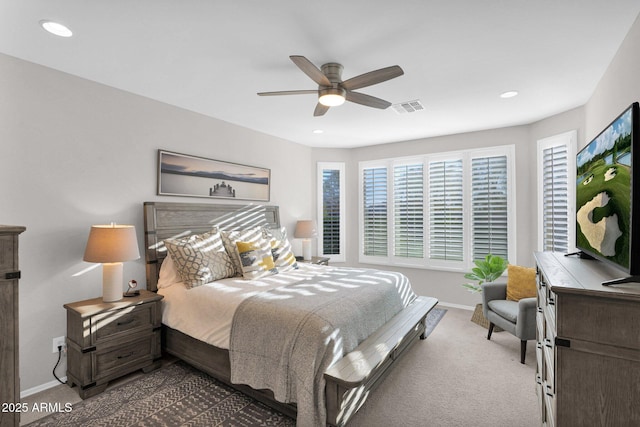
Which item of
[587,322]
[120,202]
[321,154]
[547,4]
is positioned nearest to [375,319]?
[587,322]

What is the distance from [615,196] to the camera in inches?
56.1

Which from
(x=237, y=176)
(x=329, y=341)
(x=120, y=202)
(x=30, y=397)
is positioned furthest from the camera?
(x=237, y=176)

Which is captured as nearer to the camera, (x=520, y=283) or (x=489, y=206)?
(x=520, y=283)

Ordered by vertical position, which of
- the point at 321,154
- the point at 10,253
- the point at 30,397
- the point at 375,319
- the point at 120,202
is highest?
the point at 321,154

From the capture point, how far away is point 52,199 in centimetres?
261

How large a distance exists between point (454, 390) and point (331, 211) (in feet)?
12.0

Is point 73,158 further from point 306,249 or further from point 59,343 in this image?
point 306,249

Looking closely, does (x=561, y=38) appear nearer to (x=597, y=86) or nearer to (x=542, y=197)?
(x=597, y=86)

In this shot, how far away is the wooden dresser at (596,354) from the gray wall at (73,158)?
162 centimetres

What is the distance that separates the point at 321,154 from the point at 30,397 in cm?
476

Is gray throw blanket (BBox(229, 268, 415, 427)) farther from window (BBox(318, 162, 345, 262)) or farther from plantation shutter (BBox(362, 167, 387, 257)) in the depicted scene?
window (BBox(318, 162, 345, 262))

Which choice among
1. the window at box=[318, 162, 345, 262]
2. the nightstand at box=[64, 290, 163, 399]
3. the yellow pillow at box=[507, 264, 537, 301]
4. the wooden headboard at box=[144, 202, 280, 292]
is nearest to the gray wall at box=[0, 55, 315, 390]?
the wooden headboard at box=[144, 202, 280, 292]

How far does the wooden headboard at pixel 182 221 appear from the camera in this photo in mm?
3193

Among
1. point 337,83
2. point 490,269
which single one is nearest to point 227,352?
point 337,83
